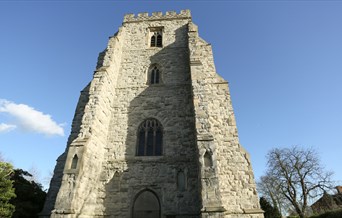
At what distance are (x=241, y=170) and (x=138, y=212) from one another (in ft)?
18.3

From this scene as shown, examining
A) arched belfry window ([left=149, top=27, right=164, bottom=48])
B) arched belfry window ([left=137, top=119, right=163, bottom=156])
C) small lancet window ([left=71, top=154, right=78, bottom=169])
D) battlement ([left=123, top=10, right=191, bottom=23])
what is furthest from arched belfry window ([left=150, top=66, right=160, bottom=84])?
small lancet window ([left=71, top=154, right=78, bottom=169])

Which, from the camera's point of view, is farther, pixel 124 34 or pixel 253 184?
pixel 124 34

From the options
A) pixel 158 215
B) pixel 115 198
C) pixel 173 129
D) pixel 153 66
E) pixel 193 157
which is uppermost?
pixel 153 66

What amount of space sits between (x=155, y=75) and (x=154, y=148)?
5.39 m

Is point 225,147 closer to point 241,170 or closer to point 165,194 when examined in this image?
point 241,170

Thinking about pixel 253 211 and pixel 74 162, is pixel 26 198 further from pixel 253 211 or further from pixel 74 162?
pixel 253 211

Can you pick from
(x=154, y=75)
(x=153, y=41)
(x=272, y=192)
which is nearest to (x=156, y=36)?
(x=153, y=41)

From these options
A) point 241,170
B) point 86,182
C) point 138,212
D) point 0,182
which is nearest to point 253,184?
point 241,170

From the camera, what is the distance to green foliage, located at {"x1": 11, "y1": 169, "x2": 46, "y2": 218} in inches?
384

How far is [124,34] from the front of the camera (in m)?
16.0

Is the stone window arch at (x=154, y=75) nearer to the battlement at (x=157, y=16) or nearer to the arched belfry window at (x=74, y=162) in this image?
the battlement at (x=157, y=16)

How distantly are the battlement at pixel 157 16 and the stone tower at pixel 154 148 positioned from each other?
10.8 ft

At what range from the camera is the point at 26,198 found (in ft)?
35.0

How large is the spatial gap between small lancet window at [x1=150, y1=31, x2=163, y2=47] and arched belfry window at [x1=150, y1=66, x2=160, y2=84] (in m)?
2.80
